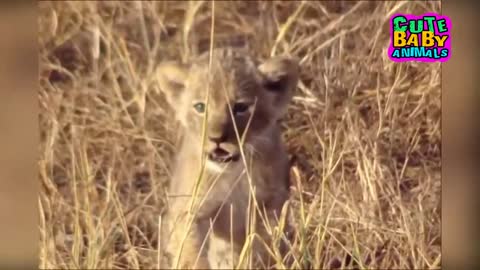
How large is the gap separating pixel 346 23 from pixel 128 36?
0.39m

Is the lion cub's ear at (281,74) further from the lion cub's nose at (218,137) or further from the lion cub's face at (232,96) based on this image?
the lion cub's nose at (218,137)

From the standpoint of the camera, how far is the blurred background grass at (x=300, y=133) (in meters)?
1.09

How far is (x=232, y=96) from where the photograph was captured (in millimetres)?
1094

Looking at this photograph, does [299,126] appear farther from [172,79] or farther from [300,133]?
[172,79]

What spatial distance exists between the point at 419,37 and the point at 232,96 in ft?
1.14

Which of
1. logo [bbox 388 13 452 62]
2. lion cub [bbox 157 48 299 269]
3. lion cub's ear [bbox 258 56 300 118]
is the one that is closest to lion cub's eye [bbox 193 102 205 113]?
lion cub [bbox 157 48 299 269]

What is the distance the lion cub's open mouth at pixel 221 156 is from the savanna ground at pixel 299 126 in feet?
0.27

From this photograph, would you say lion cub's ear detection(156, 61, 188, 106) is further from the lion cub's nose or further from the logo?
the logo

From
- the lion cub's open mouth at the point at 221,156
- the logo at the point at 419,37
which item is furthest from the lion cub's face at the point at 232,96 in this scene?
the logo at the point at 419,37

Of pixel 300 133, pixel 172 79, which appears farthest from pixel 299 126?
pixel 172 79

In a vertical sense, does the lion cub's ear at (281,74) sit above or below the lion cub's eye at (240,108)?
above

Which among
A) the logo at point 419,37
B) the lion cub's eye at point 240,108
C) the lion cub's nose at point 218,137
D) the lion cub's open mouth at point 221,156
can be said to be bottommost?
the lion cub's open mouth at point 221,156

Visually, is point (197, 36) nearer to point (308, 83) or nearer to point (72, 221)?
point (308, 83)

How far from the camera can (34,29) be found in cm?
117
